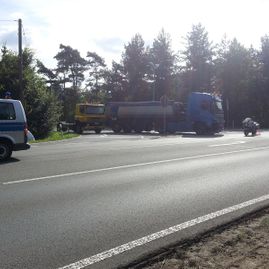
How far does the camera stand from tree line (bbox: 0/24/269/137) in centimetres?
6275

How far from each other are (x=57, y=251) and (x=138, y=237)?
3.53ft

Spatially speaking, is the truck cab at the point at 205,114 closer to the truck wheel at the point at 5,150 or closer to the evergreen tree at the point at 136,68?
the truck wheel at the point at 5,150

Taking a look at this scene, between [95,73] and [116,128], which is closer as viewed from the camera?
[116,128]

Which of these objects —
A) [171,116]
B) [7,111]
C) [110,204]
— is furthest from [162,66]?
[110,204]

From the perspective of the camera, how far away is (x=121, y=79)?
81.9m

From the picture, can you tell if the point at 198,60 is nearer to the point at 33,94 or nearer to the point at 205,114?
the point at 205,114

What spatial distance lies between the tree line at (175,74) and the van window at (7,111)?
1416 inches

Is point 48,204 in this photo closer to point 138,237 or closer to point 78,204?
point 78,204

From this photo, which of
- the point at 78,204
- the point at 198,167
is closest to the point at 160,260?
the point at 78,204

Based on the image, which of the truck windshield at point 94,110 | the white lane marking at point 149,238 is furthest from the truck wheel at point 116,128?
the white lane marking at point 149,238

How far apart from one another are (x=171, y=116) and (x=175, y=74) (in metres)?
41.5

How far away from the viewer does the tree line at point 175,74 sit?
2470 inches

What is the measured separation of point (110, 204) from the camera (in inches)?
Result: 316

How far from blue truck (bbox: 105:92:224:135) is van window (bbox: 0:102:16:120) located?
21555 millimetres
